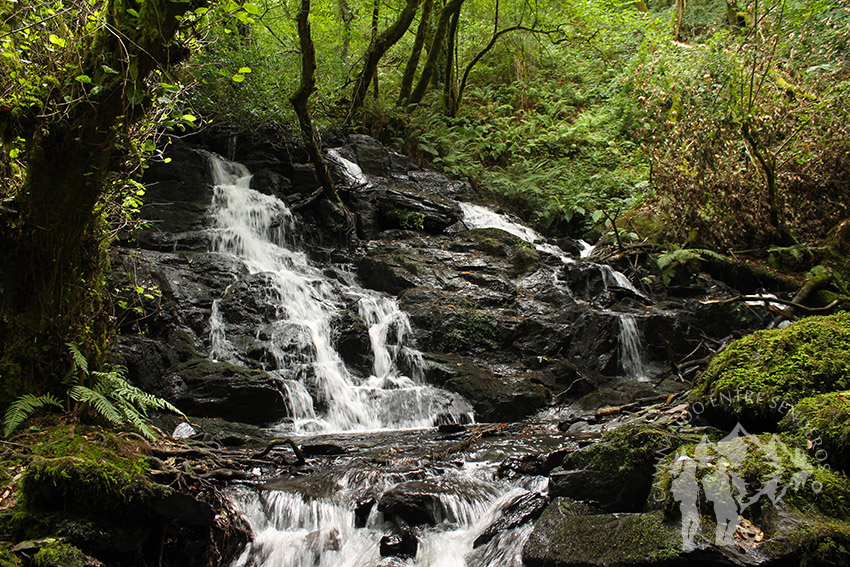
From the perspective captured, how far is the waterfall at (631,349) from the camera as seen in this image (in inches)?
371

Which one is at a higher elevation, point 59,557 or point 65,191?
point 65,191

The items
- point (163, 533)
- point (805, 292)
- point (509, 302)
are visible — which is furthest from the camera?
point (509, 302)

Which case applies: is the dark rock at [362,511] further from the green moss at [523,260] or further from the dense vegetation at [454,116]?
the green moss at [523,260]

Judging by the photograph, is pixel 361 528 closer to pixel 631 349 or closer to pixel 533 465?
pixel 533 465

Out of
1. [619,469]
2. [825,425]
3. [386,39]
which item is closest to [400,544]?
[619,469]

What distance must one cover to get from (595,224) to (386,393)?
9.14 metres

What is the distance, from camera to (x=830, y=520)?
287 centimetres

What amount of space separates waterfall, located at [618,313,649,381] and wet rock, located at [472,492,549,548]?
5.76 metres

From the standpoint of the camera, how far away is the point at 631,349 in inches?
377

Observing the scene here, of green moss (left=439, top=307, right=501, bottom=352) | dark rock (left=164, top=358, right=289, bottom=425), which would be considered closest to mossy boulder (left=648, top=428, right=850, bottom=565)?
dark rock (left=164, top=358, right=289, bottom=425)

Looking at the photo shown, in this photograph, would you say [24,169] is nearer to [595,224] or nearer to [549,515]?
[549,515]

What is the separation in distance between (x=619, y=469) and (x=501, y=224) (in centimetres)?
1141

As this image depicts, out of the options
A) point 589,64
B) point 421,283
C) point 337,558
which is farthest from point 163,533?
point 589,64
